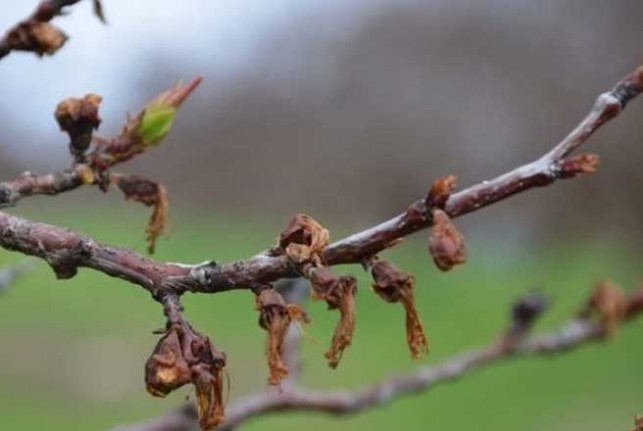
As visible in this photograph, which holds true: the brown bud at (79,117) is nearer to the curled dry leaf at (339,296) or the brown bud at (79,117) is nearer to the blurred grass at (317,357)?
the curled dry leaf at (339,296)

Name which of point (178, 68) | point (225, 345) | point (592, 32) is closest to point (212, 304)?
point (225, 345)

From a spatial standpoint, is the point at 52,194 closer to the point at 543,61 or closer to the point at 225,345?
the point at 225,345

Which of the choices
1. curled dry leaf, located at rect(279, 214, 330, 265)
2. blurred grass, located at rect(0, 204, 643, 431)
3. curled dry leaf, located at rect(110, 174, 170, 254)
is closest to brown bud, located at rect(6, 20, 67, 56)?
curled dry leaf, located at rect(110, 174, 170, 254)

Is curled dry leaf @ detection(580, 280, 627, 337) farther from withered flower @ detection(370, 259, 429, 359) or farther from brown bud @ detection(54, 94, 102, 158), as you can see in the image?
brown bud @ detection(54, 94, 102, 158)

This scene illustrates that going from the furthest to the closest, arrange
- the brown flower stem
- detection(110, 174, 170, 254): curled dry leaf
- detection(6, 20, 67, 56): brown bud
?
the brown flower stem → detection(110, 174, 170, 254): curled dry leaf → detection(6, 20, 67, 56): brown bud

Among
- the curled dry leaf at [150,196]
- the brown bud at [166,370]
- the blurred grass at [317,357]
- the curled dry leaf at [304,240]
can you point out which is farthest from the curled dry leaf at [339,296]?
the blurred grass at [317,357]
